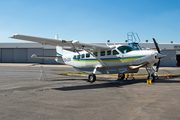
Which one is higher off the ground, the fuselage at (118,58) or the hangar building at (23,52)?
the hangar building at (23,52)

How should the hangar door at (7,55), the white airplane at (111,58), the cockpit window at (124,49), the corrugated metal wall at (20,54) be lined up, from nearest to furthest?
the white airplane at (111,58) < the cockpit window at (124,49) < the corrugated metal wall at (20,54) < the hangar door at (7,55)

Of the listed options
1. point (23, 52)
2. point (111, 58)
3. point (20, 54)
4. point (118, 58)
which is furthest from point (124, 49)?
point (20, 54)

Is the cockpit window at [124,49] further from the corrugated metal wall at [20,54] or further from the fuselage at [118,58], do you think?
the corrugated metal wall at [20,54]

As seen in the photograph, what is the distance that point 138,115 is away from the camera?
4445mm

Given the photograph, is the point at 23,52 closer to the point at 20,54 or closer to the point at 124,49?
the point at 20,54

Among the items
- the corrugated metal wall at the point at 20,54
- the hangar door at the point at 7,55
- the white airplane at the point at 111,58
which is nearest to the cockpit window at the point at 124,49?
the white airplane at the point at 111,58

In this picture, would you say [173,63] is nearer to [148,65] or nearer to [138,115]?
[148,65]

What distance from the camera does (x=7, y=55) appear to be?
4853 centimetres

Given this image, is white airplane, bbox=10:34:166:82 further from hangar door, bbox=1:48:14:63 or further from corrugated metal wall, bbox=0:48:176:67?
hangar door, bbox=1:48:14:63

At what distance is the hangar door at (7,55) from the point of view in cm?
4841

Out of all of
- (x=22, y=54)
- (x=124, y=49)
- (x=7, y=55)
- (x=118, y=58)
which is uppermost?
(x=22, y=54)

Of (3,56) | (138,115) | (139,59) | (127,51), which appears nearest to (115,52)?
(127,51)

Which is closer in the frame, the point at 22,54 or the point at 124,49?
the point at 124,49

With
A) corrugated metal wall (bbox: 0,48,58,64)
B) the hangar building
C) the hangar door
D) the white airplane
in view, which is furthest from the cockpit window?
the hangar door
